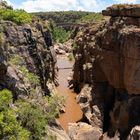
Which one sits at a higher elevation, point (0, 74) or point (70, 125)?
point (0, 74)

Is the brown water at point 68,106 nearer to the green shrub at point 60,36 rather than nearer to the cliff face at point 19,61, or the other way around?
the cliff face at point 19,61

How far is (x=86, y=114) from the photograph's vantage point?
4425 cm

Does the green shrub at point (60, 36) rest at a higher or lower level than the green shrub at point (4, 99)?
lower

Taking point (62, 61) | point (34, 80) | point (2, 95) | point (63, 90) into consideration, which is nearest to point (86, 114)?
point (34, 80)

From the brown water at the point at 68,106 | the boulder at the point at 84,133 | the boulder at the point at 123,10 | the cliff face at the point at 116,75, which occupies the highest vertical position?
the boulder at the point at 123,10

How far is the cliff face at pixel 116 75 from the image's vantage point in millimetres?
38125

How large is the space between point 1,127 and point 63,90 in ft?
130

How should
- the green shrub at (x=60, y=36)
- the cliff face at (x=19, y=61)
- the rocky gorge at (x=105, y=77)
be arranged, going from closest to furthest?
the cliff face at (x=19, y=61) → the rocky gorge at (x=105, y=77) → the green shrub at (x=60, y=36)

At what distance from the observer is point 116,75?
135 ft

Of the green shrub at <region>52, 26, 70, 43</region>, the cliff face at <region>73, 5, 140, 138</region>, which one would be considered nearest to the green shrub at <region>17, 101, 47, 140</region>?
the cliff face at <region>73, 5, 140, 138</region>

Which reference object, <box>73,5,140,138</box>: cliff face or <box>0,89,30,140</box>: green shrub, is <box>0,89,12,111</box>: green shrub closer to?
<box>0,89,30,140</box>: green shrub

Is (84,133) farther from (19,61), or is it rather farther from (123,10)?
(123,10)

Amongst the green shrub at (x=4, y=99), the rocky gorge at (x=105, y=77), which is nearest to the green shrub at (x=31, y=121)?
the green shrub at (x=4, y=99)

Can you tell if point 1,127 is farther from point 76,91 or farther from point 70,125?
point 76,91
